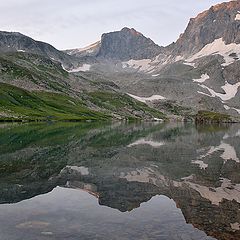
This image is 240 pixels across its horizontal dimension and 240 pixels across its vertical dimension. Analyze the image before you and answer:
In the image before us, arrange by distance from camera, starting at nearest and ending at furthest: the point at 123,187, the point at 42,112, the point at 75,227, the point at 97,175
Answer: the point at 75,227 < the point at 123,187 < the point at 97,175 < the point at 42,112

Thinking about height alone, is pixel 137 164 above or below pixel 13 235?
below

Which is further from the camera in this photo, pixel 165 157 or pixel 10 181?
pixel 165 157

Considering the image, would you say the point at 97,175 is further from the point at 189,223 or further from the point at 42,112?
the point at 42,112

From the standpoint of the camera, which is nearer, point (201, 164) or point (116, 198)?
point (116, 198)

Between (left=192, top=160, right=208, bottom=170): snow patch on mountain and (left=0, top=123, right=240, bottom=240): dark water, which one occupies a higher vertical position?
(left=0, top=123, right=240, bottom=240): dark water

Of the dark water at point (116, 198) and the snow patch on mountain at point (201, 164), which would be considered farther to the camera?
the snow patch on mountain at point (201, 164)

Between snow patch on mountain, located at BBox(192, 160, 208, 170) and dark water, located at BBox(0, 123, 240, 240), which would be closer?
dark water, located at BBox(0, 123, 240, 240)

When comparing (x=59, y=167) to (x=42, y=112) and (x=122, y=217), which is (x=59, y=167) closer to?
(x=122, y=217)

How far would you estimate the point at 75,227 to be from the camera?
2047cm

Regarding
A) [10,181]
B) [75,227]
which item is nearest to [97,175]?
[10,181]

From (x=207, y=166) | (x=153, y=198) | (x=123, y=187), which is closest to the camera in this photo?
(x=153, y=198)

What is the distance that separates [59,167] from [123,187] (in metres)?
12.5

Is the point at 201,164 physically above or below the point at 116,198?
below

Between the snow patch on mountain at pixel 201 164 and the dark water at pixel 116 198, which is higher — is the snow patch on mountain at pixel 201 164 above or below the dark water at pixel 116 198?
below
